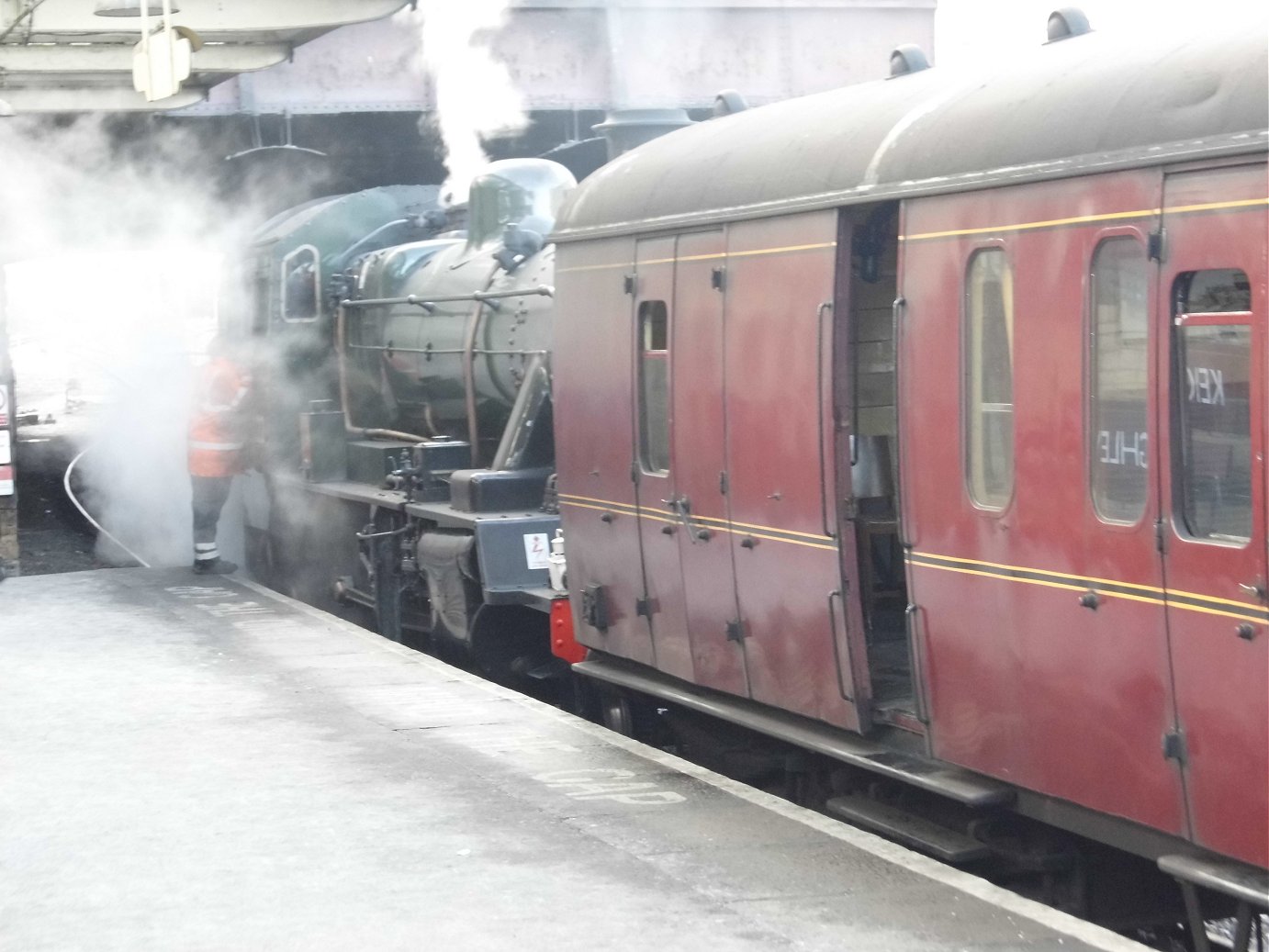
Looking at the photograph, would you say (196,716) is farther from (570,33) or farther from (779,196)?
(570,33)

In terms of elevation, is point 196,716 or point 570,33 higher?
point 570,33

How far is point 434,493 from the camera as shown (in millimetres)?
11094

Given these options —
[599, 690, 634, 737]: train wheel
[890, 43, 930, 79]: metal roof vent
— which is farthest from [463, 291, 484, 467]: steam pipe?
[890, 43, 930, 79]: metal roof vent

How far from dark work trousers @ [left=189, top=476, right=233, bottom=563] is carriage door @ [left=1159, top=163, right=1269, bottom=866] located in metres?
10.9

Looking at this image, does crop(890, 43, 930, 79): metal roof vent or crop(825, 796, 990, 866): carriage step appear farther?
crop(890, 43, 930, 79): metal roof vent

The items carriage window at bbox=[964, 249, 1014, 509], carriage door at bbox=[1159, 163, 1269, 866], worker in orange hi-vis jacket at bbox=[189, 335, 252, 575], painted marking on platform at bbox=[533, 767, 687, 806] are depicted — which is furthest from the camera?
worker in orange hi-vis jacket at bbox=[189, 335, 252, 575]

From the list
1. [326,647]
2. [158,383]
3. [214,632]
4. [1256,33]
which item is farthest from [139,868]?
[158,383]

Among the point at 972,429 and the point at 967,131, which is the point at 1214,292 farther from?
the point at 967,131

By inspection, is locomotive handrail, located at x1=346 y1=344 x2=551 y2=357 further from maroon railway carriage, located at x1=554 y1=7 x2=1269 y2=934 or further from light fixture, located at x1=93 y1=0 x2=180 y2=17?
light fixture, located at x1=93 y1=0 x2=180 y2=17

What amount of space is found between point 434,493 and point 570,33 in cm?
802

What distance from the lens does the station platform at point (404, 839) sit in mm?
4855

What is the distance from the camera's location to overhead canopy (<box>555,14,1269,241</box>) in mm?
4383

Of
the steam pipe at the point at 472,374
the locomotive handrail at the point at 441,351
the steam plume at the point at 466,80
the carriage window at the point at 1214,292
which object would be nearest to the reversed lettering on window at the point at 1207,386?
the carriage window at the point at 1214,292

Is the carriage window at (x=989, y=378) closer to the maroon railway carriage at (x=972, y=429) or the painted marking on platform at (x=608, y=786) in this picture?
the maroon railway carriage at (x=972, y=429)
